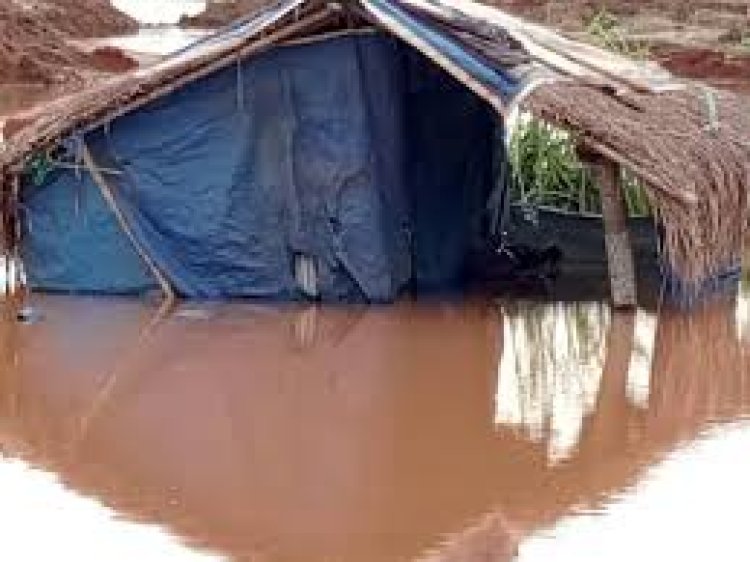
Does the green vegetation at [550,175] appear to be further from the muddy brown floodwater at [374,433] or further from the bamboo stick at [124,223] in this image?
the bamboo stick at [124,223]

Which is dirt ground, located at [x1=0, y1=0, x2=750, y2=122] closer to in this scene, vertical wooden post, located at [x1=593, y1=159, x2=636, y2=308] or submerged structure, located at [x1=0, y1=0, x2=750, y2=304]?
submerged structure, located at [x1=0, y1=0, x2=750, y2=304]

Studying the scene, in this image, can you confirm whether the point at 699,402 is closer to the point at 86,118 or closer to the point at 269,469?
the point at 269,469

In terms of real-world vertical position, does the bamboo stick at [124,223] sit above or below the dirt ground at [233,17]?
below

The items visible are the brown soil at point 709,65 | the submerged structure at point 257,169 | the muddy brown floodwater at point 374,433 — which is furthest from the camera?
the brown soil at point 709,65

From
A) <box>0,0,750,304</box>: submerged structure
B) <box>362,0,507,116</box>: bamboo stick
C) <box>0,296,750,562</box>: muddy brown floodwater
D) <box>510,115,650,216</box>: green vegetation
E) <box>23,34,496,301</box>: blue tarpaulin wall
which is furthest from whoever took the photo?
<box>510,115,650,216</box>: green vegetation

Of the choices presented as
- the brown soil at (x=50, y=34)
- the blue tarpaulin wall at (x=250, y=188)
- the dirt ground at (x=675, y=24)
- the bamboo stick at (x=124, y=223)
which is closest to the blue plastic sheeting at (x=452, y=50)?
the blue tarpaulin wall at (x=250, y=188)

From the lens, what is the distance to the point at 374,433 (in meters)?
10.0

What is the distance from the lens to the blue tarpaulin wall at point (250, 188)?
43.3 feet

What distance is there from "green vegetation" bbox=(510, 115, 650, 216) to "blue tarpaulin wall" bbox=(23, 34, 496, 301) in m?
2.17

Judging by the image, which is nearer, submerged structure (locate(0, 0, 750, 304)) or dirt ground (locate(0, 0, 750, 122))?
submerged structure (locate(0, 0, 750, 304))

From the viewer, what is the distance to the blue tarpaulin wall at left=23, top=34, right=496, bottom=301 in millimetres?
13211

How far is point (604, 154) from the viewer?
40.7 feet

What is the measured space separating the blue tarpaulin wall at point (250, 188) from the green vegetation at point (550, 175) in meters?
2.17

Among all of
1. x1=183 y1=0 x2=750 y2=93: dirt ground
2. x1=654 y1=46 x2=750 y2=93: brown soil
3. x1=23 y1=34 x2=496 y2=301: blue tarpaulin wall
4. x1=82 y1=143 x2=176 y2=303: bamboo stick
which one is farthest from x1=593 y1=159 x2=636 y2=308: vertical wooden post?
x1=654 y1=46 x2=750 y2=93: brown soil
